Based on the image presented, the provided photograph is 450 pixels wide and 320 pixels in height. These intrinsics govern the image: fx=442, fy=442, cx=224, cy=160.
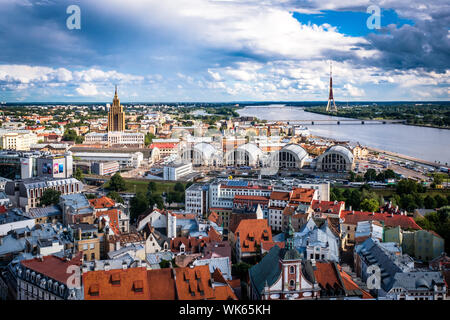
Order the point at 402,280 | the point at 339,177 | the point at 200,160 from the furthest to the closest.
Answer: the point at 200,160 → the point at 339,177 → the point at 402,280

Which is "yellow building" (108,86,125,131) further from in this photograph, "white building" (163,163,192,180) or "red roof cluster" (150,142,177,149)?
"white building" (163,163,192,180)

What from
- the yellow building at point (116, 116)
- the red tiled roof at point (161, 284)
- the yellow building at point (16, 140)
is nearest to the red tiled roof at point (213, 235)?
the red tiled roof at point (161, 284)

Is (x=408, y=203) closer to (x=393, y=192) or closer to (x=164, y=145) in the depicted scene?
(x=393, y=192)

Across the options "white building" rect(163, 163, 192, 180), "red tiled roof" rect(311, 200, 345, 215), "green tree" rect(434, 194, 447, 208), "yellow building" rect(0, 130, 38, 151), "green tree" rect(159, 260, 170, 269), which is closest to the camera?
"green tree" rect(159, 260, 170, 269)

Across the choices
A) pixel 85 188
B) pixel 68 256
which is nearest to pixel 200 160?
pixel 85 188

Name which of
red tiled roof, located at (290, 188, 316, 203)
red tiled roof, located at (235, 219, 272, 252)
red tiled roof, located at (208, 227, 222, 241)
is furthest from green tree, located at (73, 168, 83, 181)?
red tiled roof, located at (235, 219, 272, 252)

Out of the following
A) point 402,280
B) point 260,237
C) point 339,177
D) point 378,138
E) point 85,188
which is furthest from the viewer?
point 378,138
